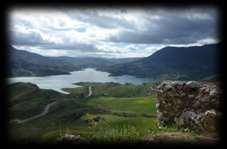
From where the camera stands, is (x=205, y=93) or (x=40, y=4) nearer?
(x=40, y=4)

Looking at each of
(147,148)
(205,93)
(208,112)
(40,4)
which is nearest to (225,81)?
(147,148)

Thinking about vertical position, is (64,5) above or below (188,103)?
above

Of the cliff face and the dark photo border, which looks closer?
the dark photo border

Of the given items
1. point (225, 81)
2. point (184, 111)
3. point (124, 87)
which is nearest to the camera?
point (225, 81)

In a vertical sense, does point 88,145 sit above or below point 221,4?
below

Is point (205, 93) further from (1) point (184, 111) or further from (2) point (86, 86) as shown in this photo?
(2) point (86, 86)

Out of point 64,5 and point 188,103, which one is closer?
point 64,5

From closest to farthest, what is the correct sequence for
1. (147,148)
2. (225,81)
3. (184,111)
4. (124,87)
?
(225,81) → (147,148) → (184,111) → (124,87)
